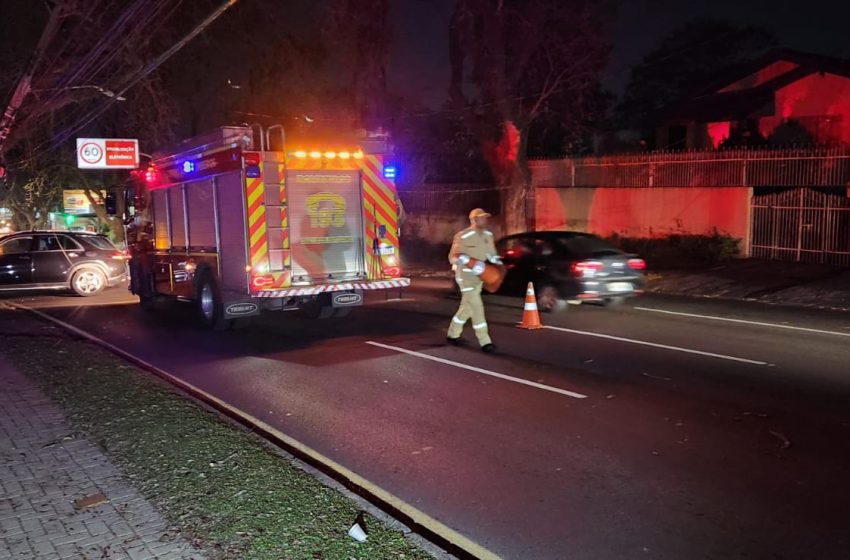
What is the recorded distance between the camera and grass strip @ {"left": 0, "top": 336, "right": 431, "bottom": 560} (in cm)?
390

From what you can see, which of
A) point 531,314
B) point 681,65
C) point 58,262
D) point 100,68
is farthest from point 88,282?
point 681,65

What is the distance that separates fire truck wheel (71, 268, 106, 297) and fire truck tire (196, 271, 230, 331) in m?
7.22

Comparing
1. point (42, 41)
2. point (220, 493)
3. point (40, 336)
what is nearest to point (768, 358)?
point (220, 493)

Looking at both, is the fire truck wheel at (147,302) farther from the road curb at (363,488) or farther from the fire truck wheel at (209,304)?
the road curb at (363,488)

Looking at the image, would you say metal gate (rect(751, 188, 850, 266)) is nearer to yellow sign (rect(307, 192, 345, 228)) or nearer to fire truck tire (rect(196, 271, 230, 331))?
yellow sign (rect(307, 192, 345, 228))

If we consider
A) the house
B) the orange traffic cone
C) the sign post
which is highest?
the house

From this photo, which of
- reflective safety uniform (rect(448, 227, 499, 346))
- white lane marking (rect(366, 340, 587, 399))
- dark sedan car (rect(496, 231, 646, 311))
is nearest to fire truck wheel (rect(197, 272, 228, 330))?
white lane marking (rect(366, 340, 587, 399))

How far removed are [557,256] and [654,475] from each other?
7.39 m

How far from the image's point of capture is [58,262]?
17.2 m

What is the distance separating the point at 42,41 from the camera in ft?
45.8

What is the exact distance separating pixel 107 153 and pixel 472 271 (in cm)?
2171

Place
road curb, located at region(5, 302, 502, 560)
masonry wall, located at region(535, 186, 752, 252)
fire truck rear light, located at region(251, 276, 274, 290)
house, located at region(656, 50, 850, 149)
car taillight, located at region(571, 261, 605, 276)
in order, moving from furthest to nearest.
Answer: house, located at region(656, 50, 850, 149) < masonry wall, located at region(535, 186, 752, 252) < car taillight, located at region(571, 261, 605, 276) < fire truck rear light, located at region(251, 276, 274, 290) < road curb, located at region(5, 302, 502, 560)

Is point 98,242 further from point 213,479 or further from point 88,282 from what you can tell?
point 213,479

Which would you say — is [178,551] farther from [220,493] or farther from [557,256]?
[557,256]
